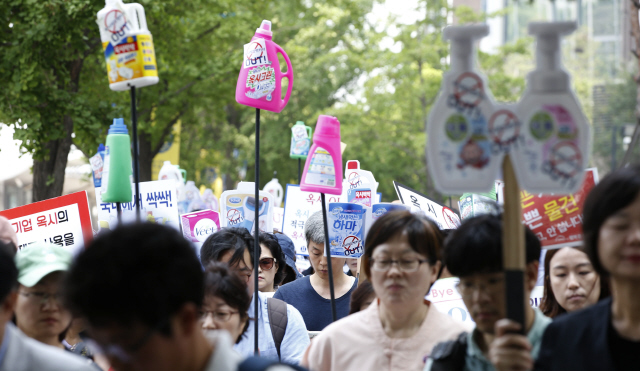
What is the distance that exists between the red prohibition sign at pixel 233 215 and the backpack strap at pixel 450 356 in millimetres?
4439

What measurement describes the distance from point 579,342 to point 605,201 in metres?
0.39

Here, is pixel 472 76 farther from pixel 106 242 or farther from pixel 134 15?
pixel 134 15

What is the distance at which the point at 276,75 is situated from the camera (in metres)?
4.48

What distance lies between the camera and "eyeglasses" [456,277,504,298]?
2338 mm

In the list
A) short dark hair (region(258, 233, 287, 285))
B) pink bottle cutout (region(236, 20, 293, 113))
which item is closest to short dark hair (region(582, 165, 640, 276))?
pink bottle cutout (region(236, 20, 293, 113))

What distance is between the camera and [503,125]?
6.81ft

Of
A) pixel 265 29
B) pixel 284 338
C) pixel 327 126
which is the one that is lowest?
pixel 284 338

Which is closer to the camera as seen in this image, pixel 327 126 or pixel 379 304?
pixel 379 304

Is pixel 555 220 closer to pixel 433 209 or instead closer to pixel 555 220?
Answer: pixel 555 220

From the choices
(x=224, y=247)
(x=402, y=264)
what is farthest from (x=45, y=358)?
(x=224, y=247)

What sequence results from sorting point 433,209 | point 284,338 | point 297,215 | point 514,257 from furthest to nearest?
point 297,215 → point 433,209 → point 284,338 → point 514,257

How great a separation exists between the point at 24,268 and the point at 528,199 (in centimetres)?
223

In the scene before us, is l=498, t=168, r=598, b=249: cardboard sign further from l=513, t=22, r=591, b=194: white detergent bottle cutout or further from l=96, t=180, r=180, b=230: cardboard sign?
l=96, t=180, r=180, b=230: cardboard sign

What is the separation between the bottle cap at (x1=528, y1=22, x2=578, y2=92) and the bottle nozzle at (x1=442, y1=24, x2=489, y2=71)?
5.5 inches
